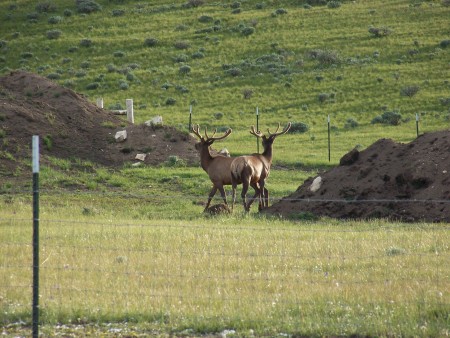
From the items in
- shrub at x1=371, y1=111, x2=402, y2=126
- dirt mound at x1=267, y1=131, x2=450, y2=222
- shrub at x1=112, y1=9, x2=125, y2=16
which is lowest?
dirt mound at x1=267, y1=131, x2=450, y2=222

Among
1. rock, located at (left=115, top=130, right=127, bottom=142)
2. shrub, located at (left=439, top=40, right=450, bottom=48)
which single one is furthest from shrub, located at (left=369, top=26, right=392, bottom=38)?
rock, located at (left=115, top=130, right=127, bottom=142)

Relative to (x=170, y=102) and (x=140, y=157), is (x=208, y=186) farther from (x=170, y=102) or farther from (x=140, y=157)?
(x=170, y=102)

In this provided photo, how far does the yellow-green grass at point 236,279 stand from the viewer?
11359mm

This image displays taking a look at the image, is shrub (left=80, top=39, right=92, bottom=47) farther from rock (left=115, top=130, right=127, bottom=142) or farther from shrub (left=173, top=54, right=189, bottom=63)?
rock (left=115, top=130, right=127, bottom=142)

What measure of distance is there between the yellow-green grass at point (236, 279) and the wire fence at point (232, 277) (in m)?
0.02

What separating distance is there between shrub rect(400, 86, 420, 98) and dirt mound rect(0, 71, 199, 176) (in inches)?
840

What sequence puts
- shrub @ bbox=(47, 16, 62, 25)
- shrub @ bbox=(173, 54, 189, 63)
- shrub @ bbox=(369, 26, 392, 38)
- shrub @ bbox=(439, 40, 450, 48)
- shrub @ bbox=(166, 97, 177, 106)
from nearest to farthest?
1. shrub @ bbox=(166, 97, 177, 106)
2. shrub @ bbox=(439, 40, 450, 48)
3. shrub @ bbox=(173, 54, 189, 63)
4. shrub @ bbox=(369, 26, 392, 38)
5. shrub @ bbox=(47, 16, 62, 25)

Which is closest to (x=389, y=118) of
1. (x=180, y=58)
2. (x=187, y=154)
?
(x=187, y=154)

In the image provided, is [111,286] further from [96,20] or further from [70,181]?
[96,20]

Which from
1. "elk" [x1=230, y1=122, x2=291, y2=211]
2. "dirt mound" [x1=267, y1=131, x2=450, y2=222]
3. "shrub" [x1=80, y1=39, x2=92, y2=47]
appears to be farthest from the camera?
"shrub" [x1=80, y1=39, x2=92, y2=47]

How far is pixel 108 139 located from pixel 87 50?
35199 millimetres

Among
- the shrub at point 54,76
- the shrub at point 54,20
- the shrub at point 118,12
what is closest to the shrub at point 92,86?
the shrub at point 54,76

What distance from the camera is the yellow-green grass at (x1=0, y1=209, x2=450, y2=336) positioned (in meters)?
11.4

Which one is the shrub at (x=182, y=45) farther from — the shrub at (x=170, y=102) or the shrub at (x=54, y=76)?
the shrub at (x=170, y=102)
